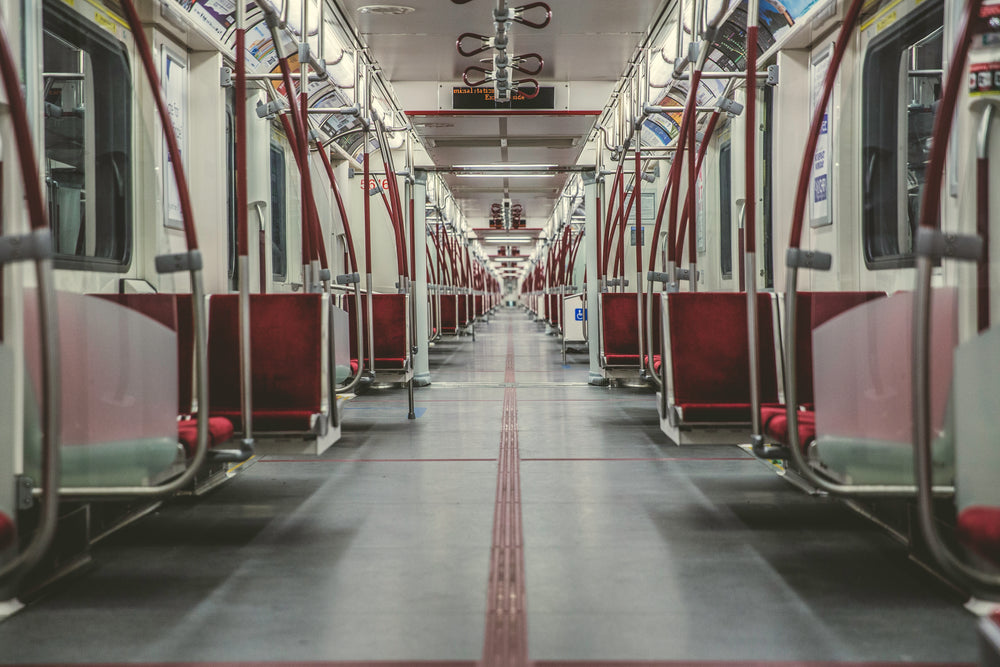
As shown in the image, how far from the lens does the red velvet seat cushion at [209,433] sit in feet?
9.64

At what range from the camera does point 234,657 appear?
A: 2119mm

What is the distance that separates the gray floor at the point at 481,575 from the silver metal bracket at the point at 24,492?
33 centimetres

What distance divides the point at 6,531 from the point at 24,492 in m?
0.29

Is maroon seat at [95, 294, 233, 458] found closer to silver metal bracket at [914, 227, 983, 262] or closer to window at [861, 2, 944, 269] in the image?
silver metal bracket at [914, 227, 983, 262]

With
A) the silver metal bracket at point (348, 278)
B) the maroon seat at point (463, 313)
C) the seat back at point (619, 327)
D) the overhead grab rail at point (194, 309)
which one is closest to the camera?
the overhead grab rail at point (194, 309)

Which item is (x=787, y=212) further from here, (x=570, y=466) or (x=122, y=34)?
(x=122, y=34)

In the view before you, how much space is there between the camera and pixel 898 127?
3.93 metres

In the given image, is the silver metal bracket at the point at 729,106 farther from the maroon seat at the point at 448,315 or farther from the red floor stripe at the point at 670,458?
the maroon seat at the point at 448,315

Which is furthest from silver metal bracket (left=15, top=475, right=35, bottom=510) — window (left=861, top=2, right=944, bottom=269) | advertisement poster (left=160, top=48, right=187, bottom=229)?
window (left=861, top=2, right=944, bottom=269)

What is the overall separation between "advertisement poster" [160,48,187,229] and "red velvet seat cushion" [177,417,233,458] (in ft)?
4.75

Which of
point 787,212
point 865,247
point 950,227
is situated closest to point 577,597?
point 950,227

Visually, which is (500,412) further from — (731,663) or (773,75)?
(731,663)

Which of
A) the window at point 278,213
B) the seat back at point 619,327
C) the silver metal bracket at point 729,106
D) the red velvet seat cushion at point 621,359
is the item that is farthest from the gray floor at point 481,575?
the window at point 278,213

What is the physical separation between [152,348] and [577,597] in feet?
5.18
